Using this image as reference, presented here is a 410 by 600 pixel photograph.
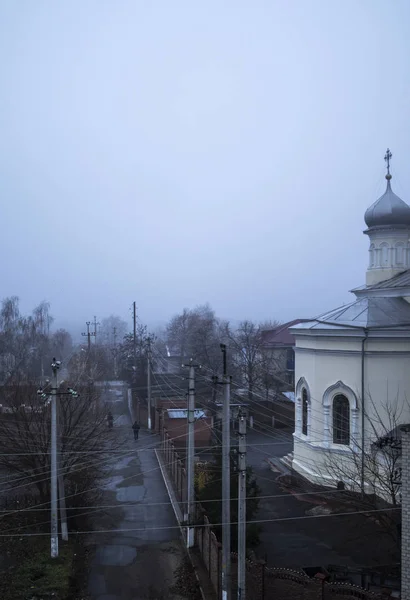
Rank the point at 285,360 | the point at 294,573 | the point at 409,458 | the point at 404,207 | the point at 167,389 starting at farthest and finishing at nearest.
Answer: the point at 285,360
the point at 167,389
the point at 404,207
the point at 294,573
the point at 409,458

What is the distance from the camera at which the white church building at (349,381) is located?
1819 centimetres

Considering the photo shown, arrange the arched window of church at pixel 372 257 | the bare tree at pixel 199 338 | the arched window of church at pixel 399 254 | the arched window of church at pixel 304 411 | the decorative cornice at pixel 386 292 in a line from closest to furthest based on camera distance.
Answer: the arched window of church at pixel 304 411
the decorative cornice at pixel 386 292
the arched window of church at pixel 399 254
the arched window of church at pixel 372 257
the bare tree at pixel 199 338

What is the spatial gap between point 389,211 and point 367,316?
22.4 feet

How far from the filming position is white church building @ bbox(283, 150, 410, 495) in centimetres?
1819

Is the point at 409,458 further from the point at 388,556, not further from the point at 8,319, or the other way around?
the point at 8,319

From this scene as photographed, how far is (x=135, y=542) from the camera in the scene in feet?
47.1

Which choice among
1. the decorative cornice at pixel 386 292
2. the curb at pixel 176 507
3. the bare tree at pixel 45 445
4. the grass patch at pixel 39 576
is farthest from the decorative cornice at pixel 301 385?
the grass patch at pixel 39 576

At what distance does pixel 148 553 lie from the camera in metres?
13.6

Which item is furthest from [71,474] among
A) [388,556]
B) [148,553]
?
[388,556]

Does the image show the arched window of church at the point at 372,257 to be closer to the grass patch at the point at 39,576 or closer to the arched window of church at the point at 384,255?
the arched window of church at the point at 384,255

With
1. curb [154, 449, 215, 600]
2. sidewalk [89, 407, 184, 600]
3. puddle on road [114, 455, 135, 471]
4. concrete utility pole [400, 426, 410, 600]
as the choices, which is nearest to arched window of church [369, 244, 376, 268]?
curb [154, 449, 215, 600]

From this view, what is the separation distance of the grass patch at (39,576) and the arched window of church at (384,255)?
17881mm

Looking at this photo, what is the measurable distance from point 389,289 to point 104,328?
160843 millimetres

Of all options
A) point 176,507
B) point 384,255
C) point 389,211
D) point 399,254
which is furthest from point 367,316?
point 176,507
